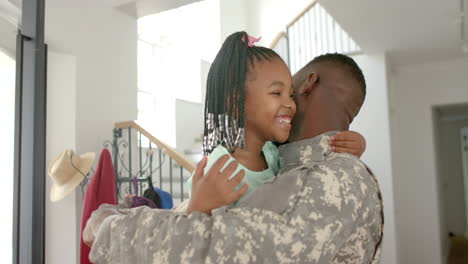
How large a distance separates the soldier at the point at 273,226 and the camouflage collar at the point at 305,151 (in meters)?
0.03

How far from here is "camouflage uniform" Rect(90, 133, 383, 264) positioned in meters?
0.54

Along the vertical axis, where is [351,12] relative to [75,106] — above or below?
above

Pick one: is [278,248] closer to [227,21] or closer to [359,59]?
[359,59]

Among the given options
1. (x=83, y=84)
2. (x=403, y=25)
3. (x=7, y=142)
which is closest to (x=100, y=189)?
(x=7, y=142)

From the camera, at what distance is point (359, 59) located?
5.43m

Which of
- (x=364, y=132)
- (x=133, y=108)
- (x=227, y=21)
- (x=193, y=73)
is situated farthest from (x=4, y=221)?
(x=227, y=21)

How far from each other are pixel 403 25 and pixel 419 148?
8.59 feet

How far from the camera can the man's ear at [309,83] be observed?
2.65ft

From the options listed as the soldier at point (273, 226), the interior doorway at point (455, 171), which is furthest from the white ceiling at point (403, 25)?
the interior doorway at point (455, 171)

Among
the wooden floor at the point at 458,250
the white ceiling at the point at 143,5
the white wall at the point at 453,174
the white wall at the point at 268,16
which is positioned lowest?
→ the wooden floor at the point at 458,250

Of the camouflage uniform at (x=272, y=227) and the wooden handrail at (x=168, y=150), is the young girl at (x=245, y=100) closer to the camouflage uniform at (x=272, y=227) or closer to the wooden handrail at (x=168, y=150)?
the camouflage uniform at (x=272, y=227)

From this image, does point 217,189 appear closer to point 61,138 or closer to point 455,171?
point 61,138

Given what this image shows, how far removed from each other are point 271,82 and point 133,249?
0.40 metres

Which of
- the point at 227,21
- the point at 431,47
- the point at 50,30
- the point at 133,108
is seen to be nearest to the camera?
the point at 50,30
